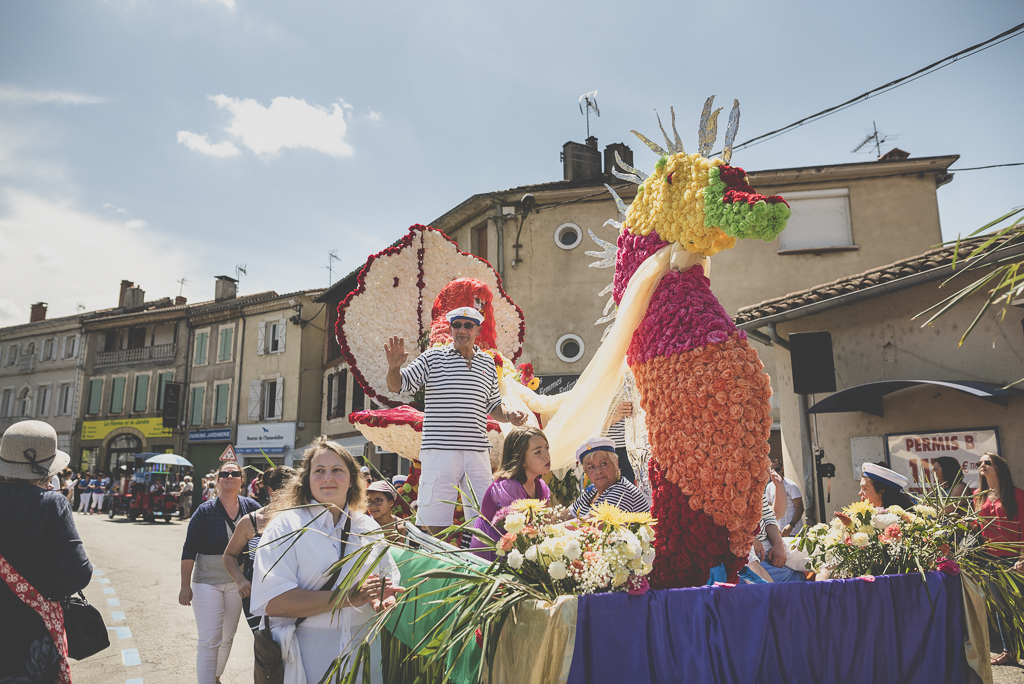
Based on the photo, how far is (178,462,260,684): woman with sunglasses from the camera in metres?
4.13

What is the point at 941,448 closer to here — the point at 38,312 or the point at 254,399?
the point at 254,399

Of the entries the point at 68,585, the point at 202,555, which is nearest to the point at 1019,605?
the point at 68,585

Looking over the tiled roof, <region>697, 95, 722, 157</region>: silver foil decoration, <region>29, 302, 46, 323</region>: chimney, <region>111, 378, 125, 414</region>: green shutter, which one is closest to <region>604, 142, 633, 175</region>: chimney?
the tiled roof

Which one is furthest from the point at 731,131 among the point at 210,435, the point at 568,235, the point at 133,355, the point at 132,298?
the point at 132,298

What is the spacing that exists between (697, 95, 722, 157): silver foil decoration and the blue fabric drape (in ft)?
6.64

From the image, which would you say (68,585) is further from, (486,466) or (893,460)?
(893,460)

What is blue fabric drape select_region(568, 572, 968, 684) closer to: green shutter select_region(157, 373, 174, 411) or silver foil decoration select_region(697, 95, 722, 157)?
silver foil decoration select_region(697, 95, 722, 157)

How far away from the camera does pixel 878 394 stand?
816 centimetres

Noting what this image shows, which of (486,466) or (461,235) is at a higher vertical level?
(461,235)

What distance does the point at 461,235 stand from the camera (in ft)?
60.6

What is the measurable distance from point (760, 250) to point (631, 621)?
1337 cm

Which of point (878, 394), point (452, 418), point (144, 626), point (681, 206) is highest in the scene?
point (681, 206)

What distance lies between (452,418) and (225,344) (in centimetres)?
2792

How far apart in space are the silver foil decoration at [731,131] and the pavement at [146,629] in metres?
3.95
